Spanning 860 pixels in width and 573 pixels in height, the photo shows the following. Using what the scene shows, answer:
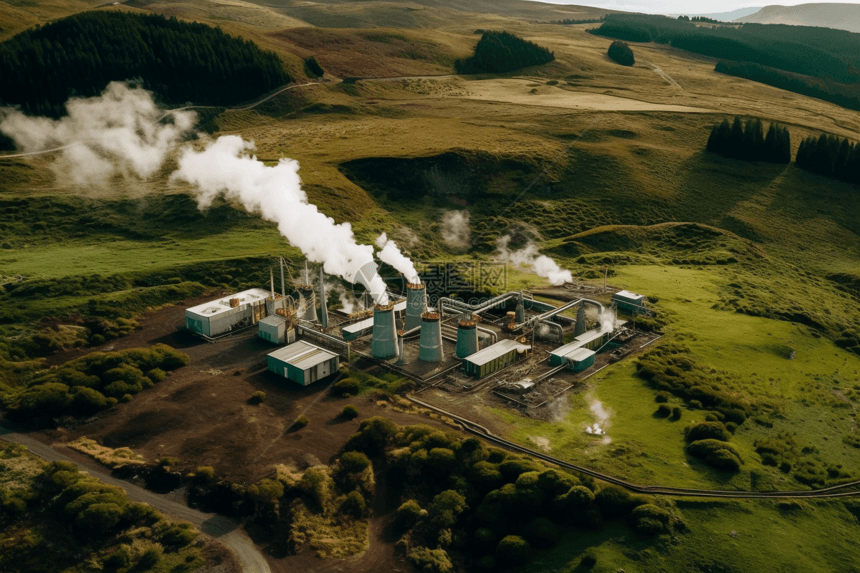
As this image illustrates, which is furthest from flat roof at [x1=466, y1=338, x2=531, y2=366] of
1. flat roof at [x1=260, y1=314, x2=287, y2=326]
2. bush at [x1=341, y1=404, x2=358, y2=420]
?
flat roof at [x1=260, y1=314, x2=287, y2=326]

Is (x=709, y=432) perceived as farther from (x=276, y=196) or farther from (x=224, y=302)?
(x=276, y=196)

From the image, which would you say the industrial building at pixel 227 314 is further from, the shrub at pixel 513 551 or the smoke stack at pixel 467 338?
the shrub at pixel 513 551

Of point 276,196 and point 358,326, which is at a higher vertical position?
point 276,196

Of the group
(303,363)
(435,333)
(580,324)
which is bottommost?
(303,363)

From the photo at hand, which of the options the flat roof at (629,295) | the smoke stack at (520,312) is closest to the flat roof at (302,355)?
the smoke stack at (520,312)

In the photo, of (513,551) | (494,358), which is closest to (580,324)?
(494,358)

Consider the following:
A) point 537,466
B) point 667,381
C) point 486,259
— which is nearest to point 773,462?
point 667,381

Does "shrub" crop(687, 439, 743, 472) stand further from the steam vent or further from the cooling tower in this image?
the steam vent
